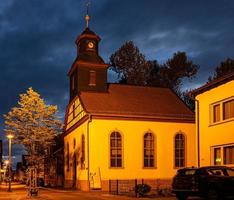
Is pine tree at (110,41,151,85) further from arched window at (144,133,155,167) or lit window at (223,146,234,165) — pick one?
lit window at (223,146,234,165)

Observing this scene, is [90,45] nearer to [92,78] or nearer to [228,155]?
[92,78]

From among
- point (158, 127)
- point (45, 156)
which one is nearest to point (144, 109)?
point (158, 127)

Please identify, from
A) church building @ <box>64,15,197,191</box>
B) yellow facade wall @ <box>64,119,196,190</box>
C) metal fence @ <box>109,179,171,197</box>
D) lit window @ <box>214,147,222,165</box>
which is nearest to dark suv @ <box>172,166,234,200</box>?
lit window @ <box>214,147,222,165</box>

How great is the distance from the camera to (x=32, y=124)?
51.2 m

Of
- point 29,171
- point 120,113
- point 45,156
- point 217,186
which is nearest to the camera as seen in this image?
point 217,186

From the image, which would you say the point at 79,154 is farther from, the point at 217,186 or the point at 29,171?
the point at 217,186

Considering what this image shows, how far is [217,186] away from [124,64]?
183 ft

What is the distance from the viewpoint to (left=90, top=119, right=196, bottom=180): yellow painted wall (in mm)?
44031

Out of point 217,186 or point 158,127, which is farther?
point 158,127

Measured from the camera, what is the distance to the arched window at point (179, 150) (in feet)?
157

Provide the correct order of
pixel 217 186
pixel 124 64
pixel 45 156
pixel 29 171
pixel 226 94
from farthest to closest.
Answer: pixel 124 64 → pixel 45 156 → pixel 29 171 → pixel 226 94 → pixel 217 186

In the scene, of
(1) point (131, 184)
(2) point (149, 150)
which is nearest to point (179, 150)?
(2) point (149, 150)

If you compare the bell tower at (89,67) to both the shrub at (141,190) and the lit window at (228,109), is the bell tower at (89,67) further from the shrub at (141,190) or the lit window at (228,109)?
the lit window at (228,109)

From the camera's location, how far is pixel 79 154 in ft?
156
